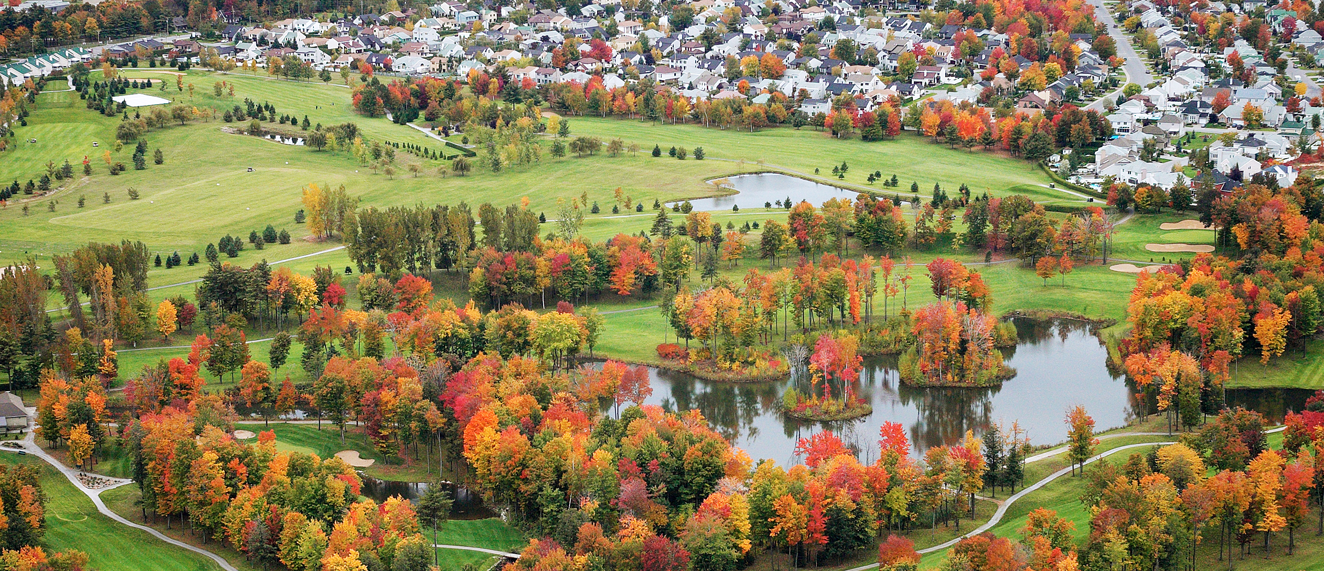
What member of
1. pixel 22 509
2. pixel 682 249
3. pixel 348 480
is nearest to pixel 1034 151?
pixel 682 249

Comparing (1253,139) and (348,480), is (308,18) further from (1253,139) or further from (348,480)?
(348,480)

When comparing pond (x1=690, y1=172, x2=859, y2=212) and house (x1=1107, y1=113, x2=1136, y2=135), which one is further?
house (x1=1107, y1=113, x2=1136, y2=135)

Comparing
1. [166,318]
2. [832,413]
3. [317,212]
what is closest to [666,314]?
[832,413]

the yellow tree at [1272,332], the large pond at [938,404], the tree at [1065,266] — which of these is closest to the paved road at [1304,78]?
the tree at [1065,266]

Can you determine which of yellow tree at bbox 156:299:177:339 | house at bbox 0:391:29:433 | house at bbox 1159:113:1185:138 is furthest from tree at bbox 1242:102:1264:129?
house at bbox 0:391:29:433

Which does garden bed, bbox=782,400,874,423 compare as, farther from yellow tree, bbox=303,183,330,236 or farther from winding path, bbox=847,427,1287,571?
yellow tree, bbox=303,183,330,236

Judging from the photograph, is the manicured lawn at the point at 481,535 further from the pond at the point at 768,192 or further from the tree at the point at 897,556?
the pond at the point at 768,192
